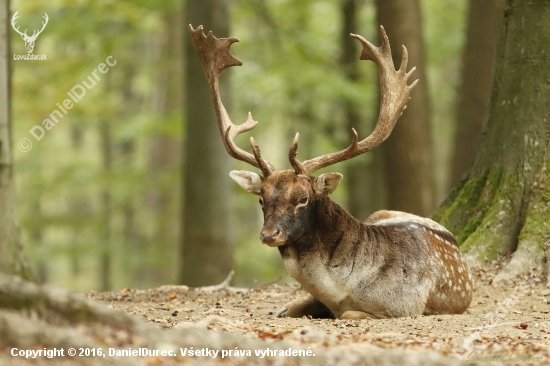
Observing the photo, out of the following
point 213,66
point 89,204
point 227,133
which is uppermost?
point 213,66

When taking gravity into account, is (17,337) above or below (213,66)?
below

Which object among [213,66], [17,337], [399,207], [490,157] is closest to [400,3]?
[399,207]

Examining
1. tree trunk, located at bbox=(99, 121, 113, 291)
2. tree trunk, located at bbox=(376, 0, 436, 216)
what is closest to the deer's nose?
tree trunk, located at bbox=(376, 0, 436, 216)

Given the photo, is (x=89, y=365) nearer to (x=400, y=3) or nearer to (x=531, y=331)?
(x=531, y=331)

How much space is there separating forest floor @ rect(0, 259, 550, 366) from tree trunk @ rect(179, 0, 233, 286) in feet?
13.4

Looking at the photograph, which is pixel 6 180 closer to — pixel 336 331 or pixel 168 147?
pixel 336 331

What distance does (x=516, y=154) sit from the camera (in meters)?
8.64

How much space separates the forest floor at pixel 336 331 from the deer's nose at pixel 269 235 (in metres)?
0.70

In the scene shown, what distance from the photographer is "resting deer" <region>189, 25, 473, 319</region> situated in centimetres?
697

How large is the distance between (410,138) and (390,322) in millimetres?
6546

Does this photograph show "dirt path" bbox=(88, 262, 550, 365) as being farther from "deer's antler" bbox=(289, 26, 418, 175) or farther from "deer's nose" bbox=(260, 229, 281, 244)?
"deer's antler" bbox=(289, 26, 418, 175)

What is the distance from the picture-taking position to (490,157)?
8969 mm

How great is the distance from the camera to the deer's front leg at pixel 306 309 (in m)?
7.36

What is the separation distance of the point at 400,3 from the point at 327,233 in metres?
6.65
